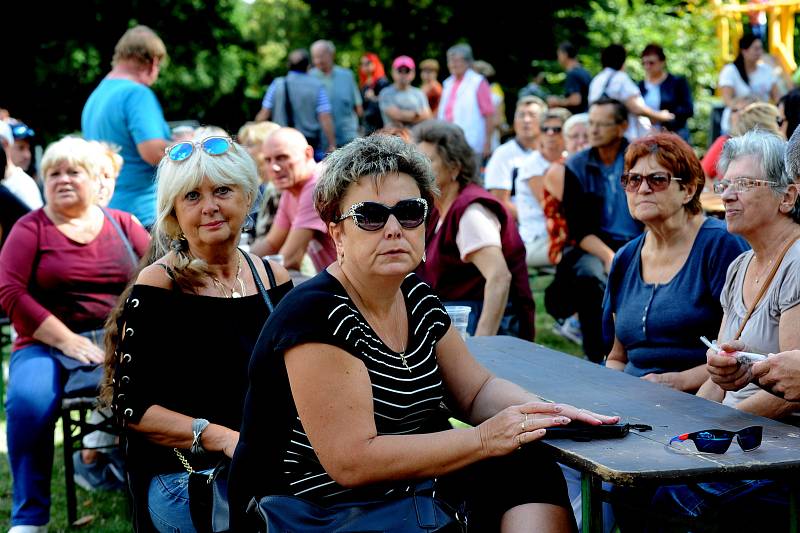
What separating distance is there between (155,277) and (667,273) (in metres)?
1.95

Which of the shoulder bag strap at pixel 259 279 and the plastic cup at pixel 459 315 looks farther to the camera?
the plastic cup at pixel 459 315

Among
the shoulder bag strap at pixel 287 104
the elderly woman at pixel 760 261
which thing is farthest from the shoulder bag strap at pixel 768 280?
the shoulder bag strap at pixel 287 104

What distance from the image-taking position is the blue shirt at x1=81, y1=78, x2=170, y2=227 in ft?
21.8

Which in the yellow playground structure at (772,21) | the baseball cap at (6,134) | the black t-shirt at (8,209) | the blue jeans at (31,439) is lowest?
the blue jeans at (31,439)

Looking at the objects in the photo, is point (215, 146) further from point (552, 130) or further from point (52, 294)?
point (552, 130)

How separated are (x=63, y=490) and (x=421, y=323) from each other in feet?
10.5

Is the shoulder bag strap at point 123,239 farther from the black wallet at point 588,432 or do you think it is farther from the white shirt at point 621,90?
the white shirt at point 621,90

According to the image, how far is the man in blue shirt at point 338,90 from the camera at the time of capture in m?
12.8

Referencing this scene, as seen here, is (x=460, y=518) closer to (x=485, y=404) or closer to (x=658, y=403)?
(x=485, y=404)

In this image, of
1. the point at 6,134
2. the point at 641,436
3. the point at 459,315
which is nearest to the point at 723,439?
the point at 641,436

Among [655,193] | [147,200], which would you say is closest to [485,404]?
[655,193]

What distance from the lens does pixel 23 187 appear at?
269 inches

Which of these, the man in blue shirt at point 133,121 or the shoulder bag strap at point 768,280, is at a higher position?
the man in blue shirt at point 133,121

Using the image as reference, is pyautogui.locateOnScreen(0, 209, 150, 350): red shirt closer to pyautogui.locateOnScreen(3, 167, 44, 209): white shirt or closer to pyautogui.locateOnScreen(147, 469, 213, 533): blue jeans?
pyautogui.locateOnScreen(147, 469, 213, 533): blue jeans
